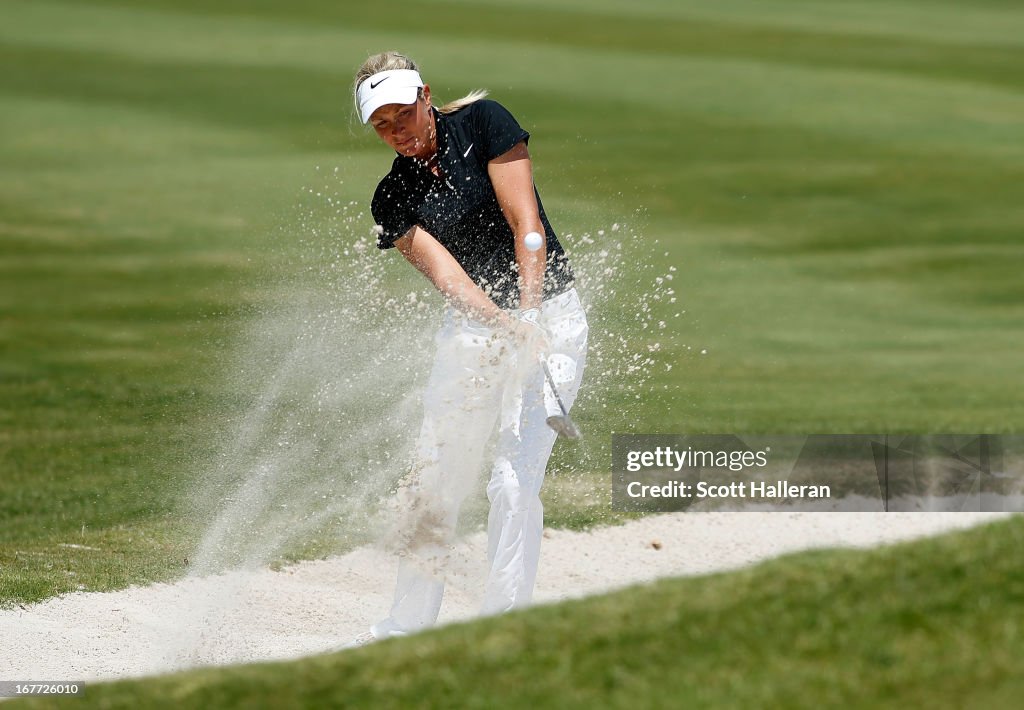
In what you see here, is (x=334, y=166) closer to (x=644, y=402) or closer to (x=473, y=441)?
(x=644, y=402)

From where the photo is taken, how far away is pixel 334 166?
1414cm

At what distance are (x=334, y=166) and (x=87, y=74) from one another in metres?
5.20

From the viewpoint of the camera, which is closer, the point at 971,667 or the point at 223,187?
the point at 971,667

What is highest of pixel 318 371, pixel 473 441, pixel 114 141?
pixel 114 141

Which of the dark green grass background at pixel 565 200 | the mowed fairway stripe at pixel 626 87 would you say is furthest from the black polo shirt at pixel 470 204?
the mowed fairway stripe at pixel 626 87

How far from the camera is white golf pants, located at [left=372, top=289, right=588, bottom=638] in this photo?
5.32m

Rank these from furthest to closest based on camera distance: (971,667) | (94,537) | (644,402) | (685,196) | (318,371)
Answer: (685,196) → (318,371) → (644,402) → (94,537) → (971,667)

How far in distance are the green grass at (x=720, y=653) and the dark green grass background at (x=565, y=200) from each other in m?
2.97

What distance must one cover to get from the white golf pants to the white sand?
1.87 ft

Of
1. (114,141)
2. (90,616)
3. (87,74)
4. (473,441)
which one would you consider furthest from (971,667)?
(87,74)

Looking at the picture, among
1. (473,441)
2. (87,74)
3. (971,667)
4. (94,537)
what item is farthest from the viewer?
(87,74)
